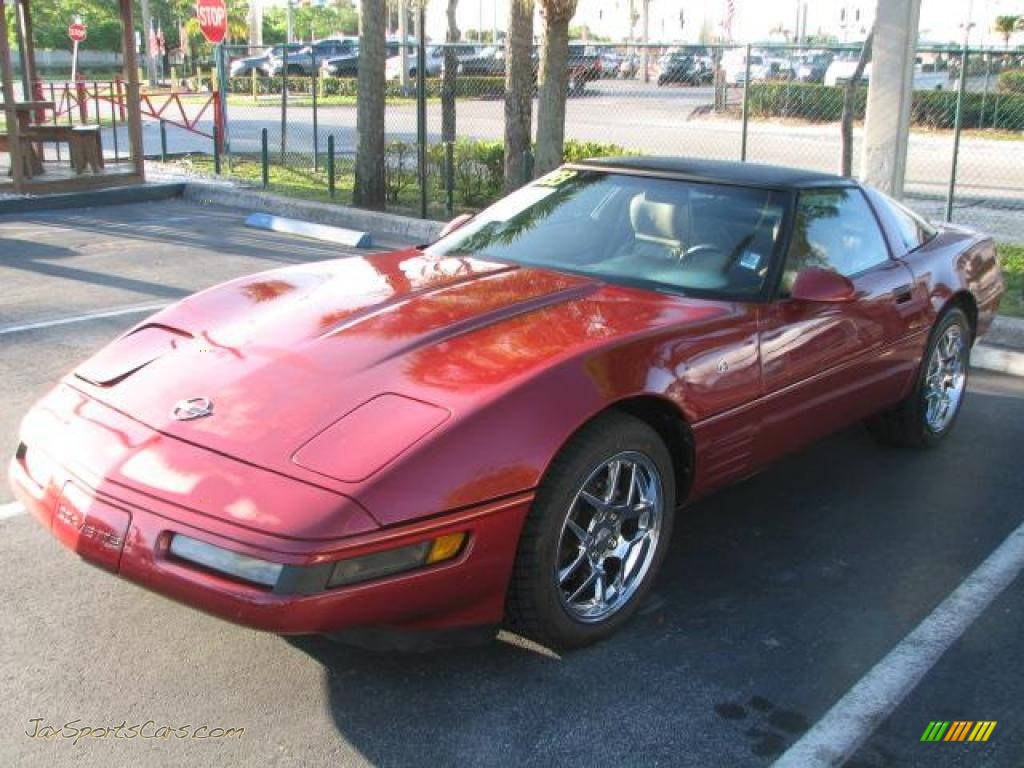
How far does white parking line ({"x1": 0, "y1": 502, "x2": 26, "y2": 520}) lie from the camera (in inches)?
169

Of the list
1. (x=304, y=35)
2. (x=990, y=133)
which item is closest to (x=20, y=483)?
(x=990, y=133)

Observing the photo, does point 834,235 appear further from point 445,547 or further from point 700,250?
point 445,547

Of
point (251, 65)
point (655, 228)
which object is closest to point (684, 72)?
point (655, 228)

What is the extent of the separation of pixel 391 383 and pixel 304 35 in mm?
94885

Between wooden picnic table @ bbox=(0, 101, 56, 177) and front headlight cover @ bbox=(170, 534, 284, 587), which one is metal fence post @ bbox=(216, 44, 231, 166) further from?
front headlight cover @ bbox=(170, 534, 284, 587)

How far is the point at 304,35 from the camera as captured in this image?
91.8 m

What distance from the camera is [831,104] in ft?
77.0

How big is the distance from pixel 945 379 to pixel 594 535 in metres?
2.83

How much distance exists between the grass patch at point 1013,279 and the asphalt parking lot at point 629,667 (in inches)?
136

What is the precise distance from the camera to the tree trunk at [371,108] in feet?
39.5

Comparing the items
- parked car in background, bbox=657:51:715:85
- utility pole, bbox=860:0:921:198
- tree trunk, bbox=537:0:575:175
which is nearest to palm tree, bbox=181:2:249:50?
parked car in background, bbox=657:51:715:85

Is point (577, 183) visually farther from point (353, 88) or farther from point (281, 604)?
point (353, 88)

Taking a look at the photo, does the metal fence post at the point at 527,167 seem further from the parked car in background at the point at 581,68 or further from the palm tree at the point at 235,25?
the palm tree at the point at 235,25

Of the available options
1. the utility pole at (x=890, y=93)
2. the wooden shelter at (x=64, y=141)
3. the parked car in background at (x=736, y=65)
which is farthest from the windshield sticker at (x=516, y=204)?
the parked car in background at (x=736, y=65)
